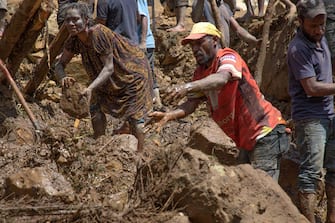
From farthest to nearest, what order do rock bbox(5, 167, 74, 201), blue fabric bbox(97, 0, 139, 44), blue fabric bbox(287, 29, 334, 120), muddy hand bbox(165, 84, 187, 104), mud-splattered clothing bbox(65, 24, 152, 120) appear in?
blue fabric bbox(97, 0, 139, 44), mud-splattered clothing bbox(65, 24, 152, 120), blue fabric bbox(287, 29, 334, 120), rock bbox(5, 167, 74, 201), muddy hand bbox(165, 84, 187, 104)

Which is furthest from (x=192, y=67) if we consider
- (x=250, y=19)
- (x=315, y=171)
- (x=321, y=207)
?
(x=315, y=171)

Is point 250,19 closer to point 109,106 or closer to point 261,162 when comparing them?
point 109,106

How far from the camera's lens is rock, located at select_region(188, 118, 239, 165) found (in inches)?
202

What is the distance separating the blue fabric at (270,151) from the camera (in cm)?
568

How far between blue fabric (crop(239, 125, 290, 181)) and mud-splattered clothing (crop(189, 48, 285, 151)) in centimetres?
4

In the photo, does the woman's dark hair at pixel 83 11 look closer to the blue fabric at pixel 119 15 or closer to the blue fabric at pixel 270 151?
the blue fabric at pixel 119 15

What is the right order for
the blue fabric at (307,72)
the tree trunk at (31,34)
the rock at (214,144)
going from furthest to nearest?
the tree trunk at (31,34), the blue fabric at (307,72), the rock at (214,144)

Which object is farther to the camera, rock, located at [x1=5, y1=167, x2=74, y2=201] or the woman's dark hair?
the woman's dark hair

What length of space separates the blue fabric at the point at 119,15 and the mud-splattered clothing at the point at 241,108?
10.1 ft

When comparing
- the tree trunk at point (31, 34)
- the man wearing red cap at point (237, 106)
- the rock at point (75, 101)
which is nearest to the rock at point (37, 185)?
the man wearing red cap at point (237, 106)

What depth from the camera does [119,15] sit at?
28.3ft

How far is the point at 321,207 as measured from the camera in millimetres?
7281

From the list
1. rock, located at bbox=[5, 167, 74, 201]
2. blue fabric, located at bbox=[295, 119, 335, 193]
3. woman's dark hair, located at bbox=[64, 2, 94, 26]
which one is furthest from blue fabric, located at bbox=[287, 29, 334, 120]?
woman's dark hair, located at bbox=[64, 2, 94, 26]

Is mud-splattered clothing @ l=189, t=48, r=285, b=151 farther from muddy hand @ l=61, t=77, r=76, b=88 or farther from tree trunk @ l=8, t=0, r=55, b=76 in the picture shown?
tree trunk @ l=8, t=0, r=55, b=76
